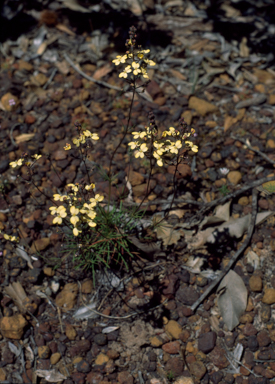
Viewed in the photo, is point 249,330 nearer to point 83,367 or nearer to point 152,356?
point 152,356

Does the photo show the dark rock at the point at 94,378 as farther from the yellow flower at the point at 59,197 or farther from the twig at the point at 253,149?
the twig at the point at 253,149

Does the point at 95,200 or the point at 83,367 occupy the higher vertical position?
the point at 95,200

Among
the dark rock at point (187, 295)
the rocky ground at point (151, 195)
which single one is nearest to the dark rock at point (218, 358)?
the rocky ground at point (151, 195)

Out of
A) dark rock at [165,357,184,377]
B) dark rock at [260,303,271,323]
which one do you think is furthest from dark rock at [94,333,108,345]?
dark rock at [260,303,271,323]

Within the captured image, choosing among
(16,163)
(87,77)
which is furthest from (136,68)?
(87,77)

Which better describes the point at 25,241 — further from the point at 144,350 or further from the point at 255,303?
the point at 255,303

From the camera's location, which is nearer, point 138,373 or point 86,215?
point 86,215

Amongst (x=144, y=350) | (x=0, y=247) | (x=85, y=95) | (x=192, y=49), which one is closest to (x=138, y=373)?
(x=144, y=350)
